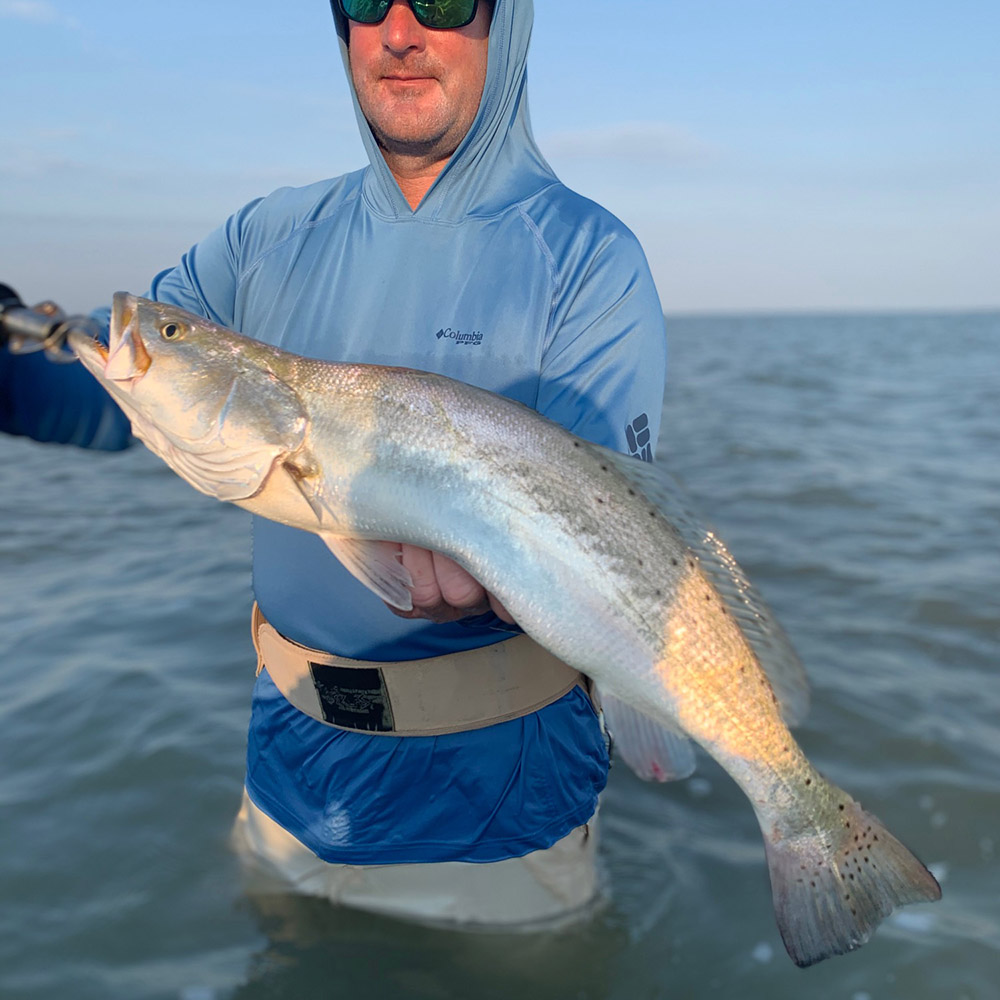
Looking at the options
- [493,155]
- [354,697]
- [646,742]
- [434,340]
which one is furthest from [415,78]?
[646,742]

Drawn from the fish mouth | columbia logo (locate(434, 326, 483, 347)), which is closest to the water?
columbia logo (locate(434, 326, 483, 347))

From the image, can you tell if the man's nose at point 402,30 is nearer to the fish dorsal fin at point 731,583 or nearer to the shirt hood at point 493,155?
the shirt hood at point 493,155

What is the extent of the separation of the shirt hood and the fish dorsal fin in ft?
3.54

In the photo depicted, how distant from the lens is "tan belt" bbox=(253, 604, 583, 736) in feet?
9.01

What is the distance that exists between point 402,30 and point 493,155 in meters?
0.47

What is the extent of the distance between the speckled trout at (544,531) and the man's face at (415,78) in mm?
1004

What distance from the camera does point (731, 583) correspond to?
7.86 feet

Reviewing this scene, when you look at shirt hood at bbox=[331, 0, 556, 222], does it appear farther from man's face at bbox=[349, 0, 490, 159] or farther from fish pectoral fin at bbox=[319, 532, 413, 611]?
fish pectoral fin at bbox=[319, 532, 413, 611]

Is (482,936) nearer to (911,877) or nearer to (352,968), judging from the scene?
(352,968)

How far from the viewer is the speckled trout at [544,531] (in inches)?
87.7

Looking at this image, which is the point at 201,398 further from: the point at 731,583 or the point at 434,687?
the point at 731,583

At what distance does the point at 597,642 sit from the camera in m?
2.25

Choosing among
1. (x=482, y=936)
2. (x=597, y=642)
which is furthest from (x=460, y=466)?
(x=482, y=936)

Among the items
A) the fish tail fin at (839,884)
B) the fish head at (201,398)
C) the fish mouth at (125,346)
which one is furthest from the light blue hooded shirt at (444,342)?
the fish tail fin at (839,884)
